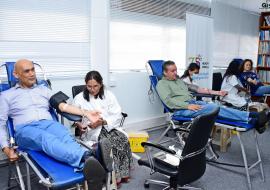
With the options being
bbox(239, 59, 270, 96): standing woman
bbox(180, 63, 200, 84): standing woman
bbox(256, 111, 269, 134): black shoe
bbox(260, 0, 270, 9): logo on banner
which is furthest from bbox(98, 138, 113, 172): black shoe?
bbox(260, 0, 270, 9): logo on banner

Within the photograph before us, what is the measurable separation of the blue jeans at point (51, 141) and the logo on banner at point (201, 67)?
3.08 m

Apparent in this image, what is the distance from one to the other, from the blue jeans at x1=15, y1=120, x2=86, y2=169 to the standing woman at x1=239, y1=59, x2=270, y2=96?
10.5 ft

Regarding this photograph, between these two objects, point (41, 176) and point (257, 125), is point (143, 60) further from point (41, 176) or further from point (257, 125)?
point (41, 176)

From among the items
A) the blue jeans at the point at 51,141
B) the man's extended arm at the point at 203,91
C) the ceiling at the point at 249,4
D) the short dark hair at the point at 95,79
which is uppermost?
the ceiling at the point at 249,4

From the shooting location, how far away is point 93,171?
1.65m

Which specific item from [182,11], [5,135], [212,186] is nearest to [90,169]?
[5,135]

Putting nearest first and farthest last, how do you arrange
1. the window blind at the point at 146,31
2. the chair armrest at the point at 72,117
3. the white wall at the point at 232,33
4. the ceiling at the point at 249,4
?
the chair armrest at the point at 72,117 → the window blind at the point at 146,31 → the white wall at the point at 232,33 → the ceiling at the point at 249,4

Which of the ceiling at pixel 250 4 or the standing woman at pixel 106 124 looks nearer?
the standing woman at pixel 106 124

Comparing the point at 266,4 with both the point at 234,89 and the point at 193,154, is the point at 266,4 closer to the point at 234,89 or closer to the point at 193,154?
the point at 234,89

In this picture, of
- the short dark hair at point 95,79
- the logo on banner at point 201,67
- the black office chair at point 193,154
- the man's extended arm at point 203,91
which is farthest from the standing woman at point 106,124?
the logo on banner at point 201,67

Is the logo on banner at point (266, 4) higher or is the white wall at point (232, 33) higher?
the logo on banner at point (266, 4)

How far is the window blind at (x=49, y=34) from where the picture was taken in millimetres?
2816

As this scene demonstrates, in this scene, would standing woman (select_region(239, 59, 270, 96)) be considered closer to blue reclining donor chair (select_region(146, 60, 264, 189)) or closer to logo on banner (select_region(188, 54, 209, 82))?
logo on banner (select_region(188, 54, 209, 82))

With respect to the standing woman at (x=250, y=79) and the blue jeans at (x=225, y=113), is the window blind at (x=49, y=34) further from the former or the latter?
the standing woman at (x=250, y=79)
